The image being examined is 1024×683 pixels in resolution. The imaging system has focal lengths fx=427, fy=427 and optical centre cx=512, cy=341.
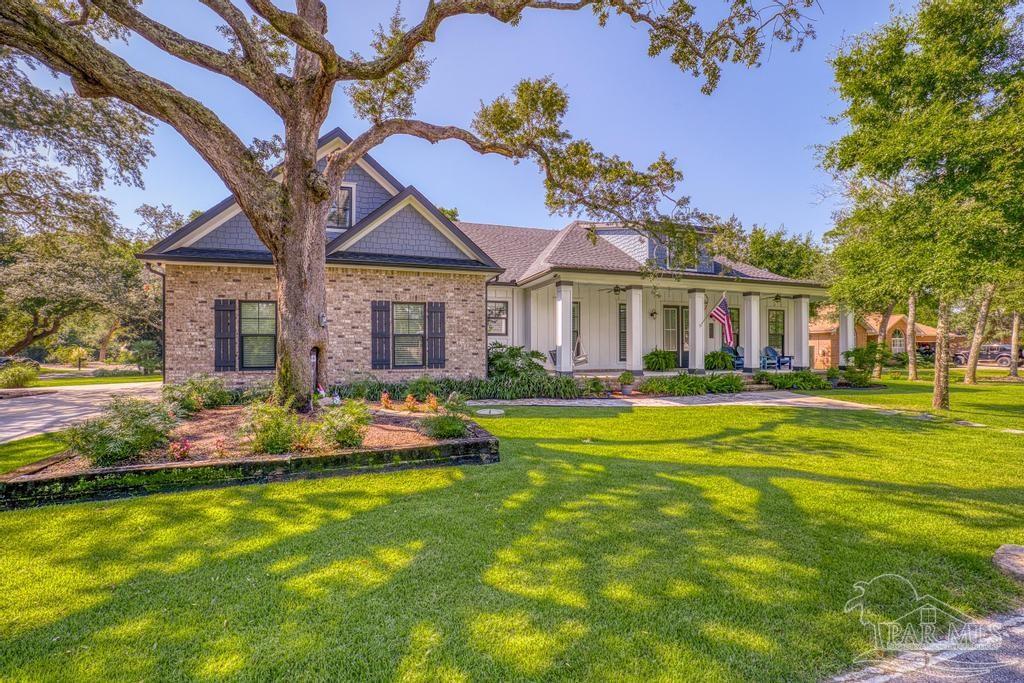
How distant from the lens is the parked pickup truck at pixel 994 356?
3052 cm

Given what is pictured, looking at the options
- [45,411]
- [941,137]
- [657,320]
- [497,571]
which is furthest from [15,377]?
[941,137]

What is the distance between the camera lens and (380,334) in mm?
12164

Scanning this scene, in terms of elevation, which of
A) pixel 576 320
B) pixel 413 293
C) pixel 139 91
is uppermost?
pixel 139 91

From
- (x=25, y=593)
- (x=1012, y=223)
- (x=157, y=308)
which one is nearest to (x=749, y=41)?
(x=1012, y=223)

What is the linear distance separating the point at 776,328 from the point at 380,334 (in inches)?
660

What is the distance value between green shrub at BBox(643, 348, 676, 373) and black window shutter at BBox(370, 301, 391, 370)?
9677 millimetres

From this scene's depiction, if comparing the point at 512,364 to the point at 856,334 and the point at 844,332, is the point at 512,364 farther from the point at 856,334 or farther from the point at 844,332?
the point at 856,334

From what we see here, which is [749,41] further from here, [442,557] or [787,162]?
[442,557]

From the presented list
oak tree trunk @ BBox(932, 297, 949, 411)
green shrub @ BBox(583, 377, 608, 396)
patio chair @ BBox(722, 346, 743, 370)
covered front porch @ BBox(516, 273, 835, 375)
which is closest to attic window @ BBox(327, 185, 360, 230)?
covered front porch @ BBox(516, 273, 835, 375)

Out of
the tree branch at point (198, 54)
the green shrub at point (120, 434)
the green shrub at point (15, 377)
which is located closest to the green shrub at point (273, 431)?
the green shrub at point (120, 434)

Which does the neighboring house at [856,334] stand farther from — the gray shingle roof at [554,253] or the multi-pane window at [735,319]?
the gray shingle roof at [554,253]

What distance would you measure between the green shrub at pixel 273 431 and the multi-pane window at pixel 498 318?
10560 mm

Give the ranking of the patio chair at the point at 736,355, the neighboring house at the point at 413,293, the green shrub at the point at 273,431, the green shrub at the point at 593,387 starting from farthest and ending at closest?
1. the patio chair at the point at 736,355
2. the green shrub at the point at 593,387
3. the neighboring house at the point at 413,293
4. the green shrub at the point at 273,431

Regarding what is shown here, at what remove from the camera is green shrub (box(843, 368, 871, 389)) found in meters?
15.8
